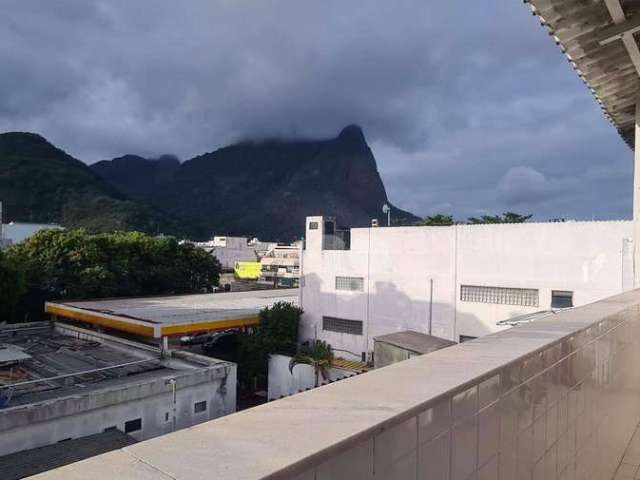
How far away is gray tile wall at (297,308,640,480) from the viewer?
3.12 feet

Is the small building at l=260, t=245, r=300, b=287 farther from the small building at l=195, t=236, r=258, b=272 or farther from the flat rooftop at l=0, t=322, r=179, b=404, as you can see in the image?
the flat rooftop at l=0, t=322, r=179, b=404

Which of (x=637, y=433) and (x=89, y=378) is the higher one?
(x=637, y=433)

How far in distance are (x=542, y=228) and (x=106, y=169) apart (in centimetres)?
13065

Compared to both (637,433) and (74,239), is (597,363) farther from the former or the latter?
(74,239)

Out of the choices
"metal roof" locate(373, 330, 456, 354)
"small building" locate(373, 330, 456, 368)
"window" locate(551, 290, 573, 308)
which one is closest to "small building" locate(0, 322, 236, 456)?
"small building" locate(373, 330, 456, 368)

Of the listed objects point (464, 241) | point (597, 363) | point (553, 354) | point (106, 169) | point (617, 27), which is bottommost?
point (597, 363)

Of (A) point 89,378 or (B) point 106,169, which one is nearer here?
(A) point 89,378

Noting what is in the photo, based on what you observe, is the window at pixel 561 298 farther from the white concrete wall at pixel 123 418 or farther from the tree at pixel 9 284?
the tree at pixel 9 284

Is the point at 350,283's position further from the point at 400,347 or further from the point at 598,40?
the point at 598,40

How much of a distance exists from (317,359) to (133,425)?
6.04 meters

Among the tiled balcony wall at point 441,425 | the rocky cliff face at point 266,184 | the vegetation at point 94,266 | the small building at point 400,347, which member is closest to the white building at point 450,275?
the small building at point 400,347

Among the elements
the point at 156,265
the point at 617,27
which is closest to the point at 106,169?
the point at 156,265

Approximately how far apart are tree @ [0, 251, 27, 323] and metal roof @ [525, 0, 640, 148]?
2000 centimetres

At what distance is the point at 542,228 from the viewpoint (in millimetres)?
12477
